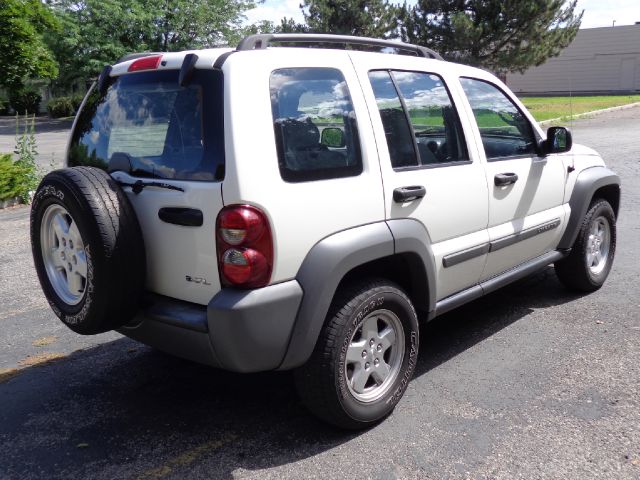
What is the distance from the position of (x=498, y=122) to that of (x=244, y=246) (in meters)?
2.46

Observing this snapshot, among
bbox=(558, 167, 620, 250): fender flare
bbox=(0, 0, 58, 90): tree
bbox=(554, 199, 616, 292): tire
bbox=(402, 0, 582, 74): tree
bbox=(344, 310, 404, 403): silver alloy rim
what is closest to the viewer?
bbox=(344, 310, 404, 403): silver alloy rim

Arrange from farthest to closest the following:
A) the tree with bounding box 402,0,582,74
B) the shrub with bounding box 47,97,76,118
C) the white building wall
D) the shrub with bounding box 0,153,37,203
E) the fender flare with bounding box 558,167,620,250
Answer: the white building wall, the shrub with bounding box 47,97,76,118, the tree with bounding box 402,0,582,74, the shrub with bounding box 0,153,37,203, the fender flare with bounding box 558,167,620,250

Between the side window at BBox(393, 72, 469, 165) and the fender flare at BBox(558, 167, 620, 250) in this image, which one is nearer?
the side window at BBox(393, 72, 469, 165)

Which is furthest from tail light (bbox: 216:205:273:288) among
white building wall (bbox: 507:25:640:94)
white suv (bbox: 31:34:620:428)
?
white building wall (bbox: 507:25:640:94)

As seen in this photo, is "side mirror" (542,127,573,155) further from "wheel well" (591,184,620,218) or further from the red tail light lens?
the red tail light lens

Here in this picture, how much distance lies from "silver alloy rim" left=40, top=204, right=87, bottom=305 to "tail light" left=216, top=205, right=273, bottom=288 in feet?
2.57

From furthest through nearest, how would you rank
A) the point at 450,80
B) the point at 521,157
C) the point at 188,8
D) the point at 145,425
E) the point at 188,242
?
the point at 188,8 < the point at 521,157 < the point at 450,80 < the point at 145,425 < the point at 188,242

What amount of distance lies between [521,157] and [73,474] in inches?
133

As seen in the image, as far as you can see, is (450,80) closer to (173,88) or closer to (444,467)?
(173,88)

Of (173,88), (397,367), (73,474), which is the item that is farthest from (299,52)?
(73,474)

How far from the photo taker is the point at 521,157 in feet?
14.8

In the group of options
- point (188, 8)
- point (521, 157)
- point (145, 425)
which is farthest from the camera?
point (188, 8)

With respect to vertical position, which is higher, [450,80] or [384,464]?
[450,80]

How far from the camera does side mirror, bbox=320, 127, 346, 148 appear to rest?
3236 millimetres
